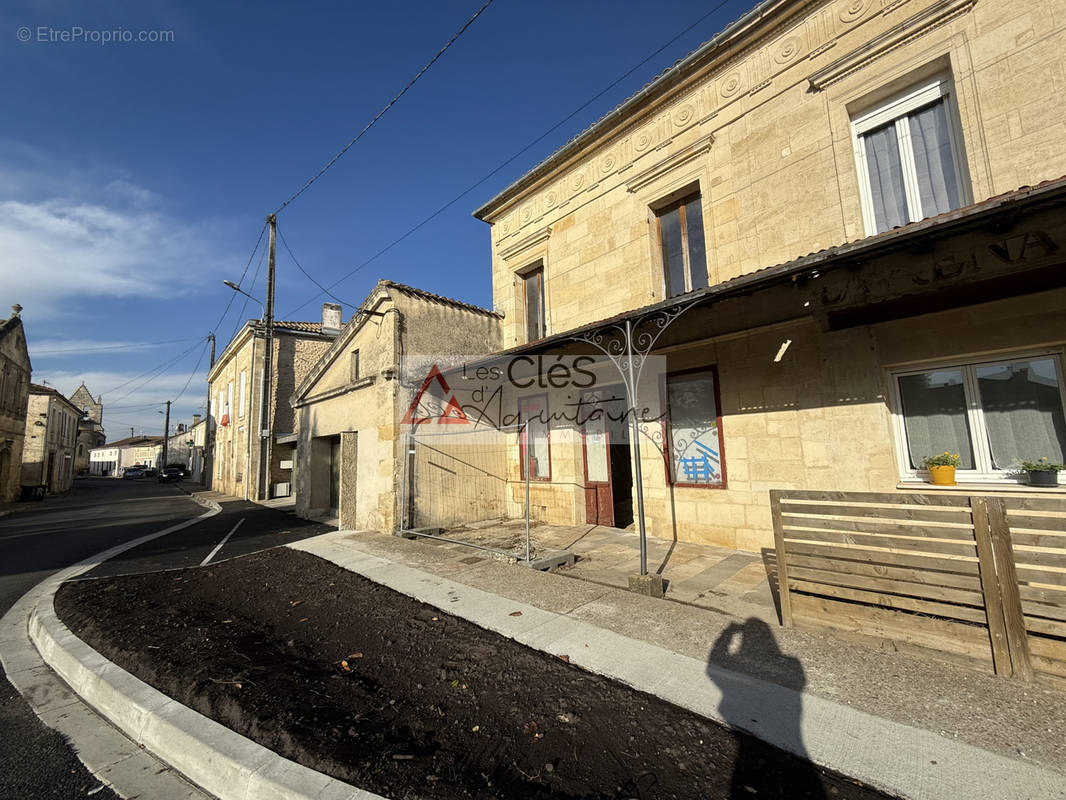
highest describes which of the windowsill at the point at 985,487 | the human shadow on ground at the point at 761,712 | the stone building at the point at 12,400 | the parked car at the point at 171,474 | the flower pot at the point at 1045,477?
the stone building at the point at 12,400

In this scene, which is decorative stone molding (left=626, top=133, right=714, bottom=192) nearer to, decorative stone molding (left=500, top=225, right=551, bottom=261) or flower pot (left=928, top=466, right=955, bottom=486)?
decorative stone molding (left=500, top=225, right=551, bottom=261)

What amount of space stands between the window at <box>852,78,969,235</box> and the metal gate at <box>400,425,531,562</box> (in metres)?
6.48

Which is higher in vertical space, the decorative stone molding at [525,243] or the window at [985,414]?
the decorative stone molding at [525,243]

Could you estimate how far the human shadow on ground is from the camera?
200 centimetres

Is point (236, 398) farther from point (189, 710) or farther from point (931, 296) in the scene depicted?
point (931, 296)

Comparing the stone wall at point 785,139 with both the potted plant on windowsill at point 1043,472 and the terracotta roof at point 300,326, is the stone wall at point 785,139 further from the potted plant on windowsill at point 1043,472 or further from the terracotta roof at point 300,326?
the terracotta roof at point 300,326

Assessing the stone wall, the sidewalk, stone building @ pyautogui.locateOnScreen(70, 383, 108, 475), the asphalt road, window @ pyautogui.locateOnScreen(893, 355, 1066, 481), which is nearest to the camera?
the sidewalk

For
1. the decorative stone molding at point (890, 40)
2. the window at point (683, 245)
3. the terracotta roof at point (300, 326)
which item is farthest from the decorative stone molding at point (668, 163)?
the terracotta roof at point (300, 326)

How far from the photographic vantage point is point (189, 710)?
106 inches

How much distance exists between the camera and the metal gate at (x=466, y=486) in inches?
317

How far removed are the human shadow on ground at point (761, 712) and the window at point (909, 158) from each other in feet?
16.6

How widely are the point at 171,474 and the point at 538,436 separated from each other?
143 feet

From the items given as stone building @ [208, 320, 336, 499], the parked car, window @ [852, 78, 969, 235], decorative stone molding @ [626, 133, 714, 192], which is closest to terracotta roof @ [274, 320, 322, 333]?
stone building @ [208, 320, 336, 499]

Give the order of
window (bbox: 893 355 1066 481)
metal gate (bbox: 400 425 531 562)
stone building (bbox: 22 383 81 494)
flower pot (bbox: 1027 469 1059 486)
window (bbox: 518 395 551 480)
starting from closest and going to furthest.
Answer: flower pot (bbox: 1027 469 1059 486), window (bbox: 893 355 1066 481), metal gate (bbox: 400 425 531 562), window (bbox: 518 395 551 480), stone building (bbox: 22 383 81 494)
